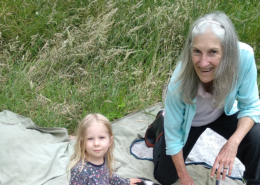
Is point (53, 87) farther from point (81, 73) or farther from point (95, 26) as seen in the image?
point (95, 26)

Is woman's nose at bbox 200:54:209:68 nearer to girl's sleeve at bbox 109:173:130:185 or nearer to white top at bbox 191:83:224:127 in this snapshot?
white top at bbox 191:83:224:127

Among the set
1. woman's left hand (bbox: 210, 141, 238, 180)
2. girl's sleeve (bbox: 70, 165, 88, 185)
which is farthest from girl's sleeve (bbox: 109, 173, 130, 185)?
woman's left hand (bbox: 210, 141, 238, 180)

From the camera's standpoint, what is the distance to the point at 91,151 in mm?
2244

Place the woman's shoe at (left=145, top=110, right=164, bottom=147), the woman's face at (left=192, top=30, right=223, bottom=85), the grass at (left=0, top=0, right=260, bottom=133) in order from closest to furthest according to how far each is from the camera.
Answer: the woman's face at (left=192, top=30, right=223, bottom=85), the woman's shoe at (left=145, top=110, right=164, bottom=147), the grass at (left=0, top=0, right=260, bottom=133)

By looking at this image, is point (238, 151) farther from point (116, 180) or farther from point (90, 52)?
point (90, 52)

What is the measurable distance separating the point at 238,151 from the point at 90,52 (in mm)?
2224

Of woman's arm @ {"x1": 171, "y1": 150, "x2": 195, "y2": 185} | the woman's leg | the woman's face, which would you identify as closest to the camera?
the woman's face

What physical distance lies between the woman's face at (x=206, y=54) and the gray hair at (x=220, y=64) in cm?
2

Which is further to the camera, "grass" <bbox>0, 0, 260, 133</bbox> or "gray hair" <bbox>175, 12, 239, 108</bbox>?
"grass" <bbox>0, 0, 260, 133</bbox>

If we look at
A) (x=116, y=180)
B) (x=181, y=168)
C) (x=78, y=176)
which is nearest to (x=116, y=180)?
(x=116, y=180)

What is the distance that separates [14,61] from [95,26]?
110 cm

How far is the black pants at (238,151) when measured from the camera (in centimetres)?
258

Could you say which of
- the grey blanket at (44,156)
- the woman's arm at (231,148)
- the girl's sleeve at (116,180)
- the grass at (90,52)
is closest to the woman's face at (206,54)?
the woman's arm at (231,148)

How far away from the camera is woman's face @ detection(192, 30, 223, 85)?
2088 mm
